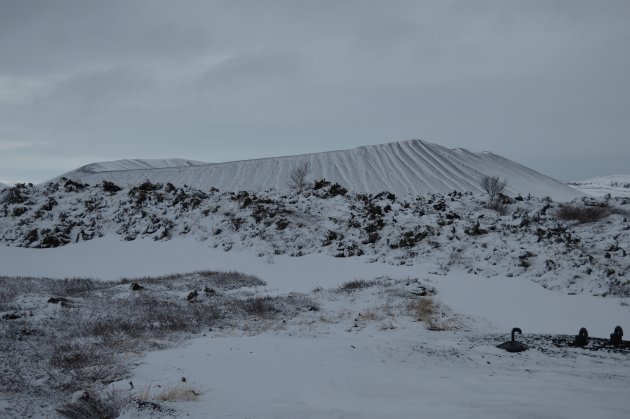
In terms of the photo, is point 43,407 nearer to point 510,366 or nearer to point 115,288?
point 510,366

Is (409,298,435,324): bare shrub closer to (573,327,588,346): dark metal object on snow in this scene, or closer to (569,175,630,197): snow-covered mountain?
(573,327,588,346): dark metal object on snow

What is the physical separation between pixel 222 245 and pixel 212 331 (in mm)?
10399

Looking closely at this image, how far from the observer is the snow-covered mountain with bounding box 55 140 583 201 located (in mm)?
39688

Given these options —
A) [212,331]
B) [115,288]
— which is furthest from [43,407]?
[115,288]

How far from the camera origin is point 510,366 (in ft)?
19.9

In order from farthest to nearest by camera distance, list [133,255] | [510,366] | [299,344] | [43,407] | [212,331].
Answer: [133,255] → [212,331] → [299,344] → [510,366] → [43,407]

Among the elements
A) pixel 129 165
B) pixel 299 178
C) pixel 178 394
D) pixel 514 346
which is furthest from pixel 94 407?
pixel 129 165

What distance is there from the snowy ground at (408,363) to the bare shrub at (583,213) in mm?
7506

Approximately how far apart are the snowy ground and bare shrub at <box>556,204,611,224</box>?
24.6 feet

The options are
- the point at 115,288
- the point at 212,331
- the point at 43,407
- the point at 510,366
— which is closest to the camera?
the point at 43,407

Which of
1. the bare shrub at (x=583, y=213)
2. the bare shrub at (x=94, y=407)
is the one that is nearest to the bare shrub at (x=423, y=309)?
the bare shrub at (x=94, y=407)

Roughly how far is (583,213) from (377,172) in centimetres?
2717

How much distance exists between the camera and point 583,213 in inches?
669

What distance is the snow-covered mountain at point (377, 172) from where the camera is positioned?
39.7m
